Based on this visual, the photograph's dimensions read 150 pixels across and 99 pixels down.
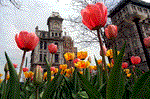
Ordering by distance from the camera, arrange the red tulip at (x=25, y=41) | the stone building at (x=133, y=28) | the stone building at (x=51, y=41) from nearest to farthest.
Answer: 1. the red tulip at (x=25, y=41)
2. the stone building at (x=133, y=28)
3. the stone building at (x=51, y=41)

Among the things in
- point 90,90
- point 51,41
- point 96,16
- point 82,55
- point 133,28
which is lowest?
point 90,90

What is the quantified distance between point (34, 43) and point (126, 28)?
9569 millimetres

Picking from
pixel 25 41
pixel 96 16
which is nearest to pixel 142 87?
pixel 96 16

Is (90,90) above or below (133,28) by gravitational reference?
below

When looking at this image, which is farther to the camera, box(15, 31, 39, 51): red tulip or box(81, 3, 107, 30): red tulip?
box(15, 31, 39, 51): red tulip

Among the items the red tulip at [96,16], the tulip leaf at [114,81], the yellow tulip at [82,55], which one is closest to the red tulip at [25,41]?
the red tulip at [96,16]

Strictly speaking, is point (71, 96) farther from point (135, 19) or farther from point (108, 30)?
point (135, 19)

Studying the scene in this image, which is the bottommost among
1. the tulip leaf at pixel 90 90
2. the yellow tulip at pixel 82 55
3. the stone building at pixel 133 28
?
the tulip leaf at pixel 90 90

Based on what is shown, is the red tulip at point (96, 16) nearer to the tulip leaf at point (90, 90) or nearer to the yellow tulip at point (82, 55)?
the tulip leaf at point (90, 90)

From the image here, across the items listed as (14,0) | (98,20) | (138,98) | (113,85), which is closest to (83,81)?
(113,85)

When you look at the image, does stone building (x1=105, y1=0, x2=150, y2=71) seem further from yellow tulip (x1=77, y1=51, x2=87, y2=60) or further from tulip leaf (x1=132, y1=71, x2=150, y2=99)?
yellow tulip (x1=77, y1=51, x2=87, y2=60)

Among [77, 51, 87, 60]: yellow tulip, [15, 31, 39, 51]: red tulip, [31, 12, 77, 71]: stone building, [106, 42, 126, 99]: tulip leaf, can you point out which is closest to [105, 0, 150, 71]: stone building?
[106, 42, 126, 99]: tulip leaf

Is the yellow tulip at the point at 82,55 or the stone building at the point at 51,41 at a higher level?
the stone building at the point at 51,41

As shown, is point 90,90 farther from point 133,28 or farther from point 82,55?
point 133,28
